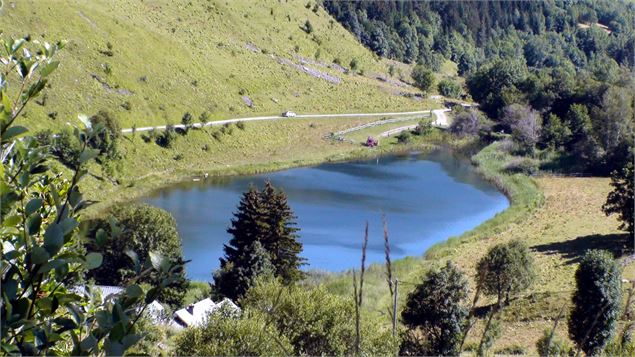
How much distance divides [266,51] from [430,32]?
31.6 meters

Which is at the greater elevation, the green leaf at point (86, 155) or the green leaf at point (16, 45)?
the green leaf at point (16, 45)

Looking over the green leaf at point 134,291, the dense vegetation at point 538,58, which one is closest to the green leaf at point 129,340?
the green leaf at point 134,291

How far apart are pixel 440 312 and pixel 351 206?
14.9 m

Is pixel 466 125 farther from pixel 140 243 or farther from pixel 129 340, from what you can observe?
pixel 129 340

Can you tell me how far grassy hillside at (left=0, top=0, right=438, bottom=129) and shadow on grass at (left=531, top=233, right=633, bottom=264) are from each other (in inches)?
713

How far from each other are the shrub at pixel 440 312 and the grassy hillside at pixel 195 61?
19.3 meters

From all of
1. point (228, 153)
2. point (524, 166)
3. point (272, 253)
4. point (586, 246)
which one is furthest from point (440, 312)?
point (228, 153)

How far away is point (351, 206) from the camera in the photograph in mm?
27219

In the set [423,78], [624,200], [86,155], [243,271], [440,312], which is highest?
[423,78]

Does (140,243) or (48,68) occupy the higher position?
(48,68)

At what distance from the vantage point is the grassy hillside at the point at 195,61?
33.4 meters

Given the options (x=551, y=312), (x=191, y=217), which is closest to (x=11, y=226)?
(x=551, y=312)

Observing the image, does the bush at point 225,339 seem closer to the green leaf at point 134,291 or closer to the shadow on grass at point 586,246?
the green leaf at point 134,291

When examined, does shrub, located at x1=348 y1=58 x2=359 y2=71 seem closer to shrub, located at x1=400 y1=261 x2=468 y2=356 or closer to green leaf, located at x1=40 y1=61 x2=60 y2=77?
shrub, located at x1=400 y1=261 x2=468 y2=356
